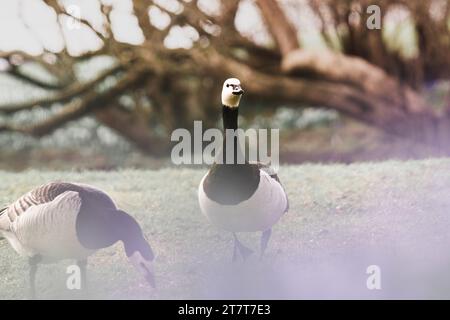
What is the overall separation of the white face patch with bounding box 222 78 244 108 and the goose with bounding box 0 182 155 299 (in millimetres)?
493

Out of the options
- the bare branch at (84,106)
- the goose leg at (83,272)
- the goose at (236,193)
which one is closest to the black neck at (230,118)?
the goose at (236,193)

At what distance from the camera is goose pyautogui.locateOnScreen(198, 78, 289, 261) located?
1.96 metres

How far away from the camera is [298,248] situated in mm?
2199

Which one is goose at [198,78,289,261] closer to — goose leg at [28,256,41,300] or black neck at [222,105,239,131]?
black neck at [222,105,239,131]

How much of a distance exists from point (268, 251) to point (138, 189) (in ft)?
1.94

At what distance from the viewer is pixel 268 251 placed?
2.18 meters

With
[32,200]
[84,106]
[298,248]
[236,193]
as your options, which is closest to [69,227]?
[32,200]

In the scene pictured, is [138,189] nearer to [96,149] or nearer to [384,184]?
[96,149]

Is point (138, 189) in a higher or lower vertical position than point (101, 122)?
lower

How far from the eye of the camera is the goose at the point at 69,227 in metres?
1.94

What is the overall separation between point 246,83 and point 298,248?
3.21ft

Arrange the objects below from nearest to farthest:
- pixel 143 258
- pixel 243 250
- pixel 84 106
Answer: pixel 143 258 < pixel 243 250 < pixel 84 106

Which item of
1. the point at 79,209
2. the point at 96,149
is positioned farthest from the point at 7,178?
the point at 79,209

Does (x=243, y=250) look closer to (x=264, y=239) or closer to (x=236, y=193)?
(x=264, y=239)
